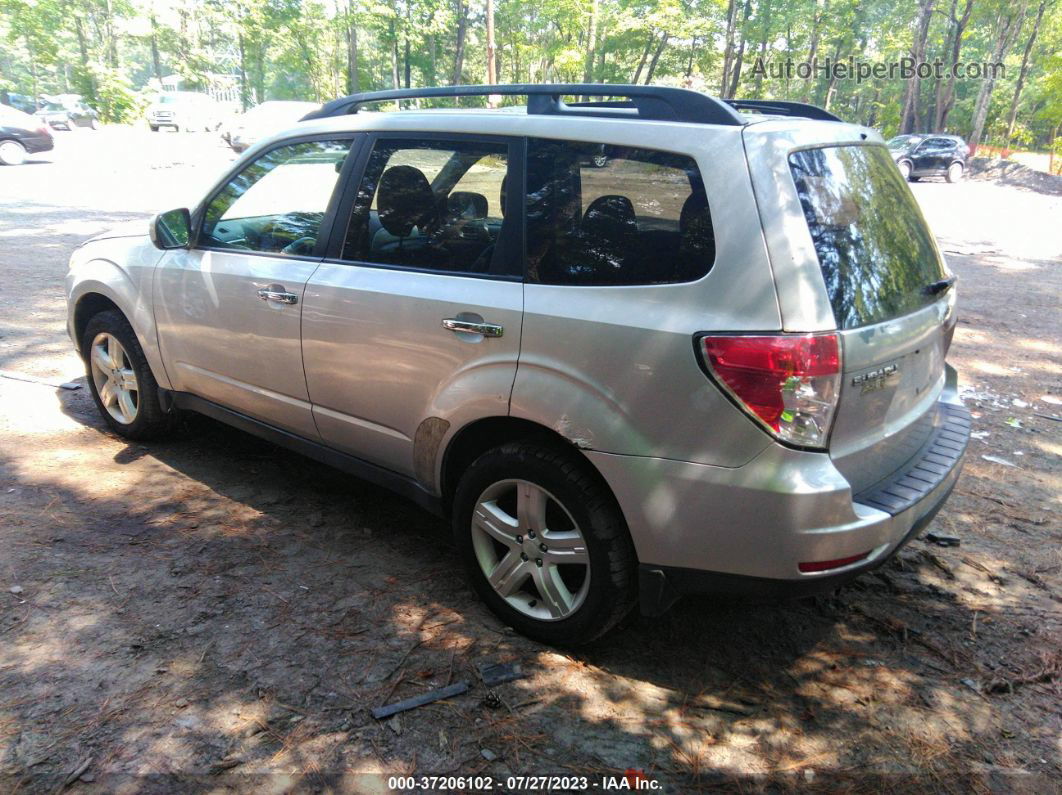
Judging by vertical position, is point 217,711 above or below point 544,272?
below

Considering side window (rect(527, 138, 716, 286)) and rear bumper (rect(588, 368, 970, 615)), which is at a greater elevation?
side window (rect(527, 138, 716, 286))

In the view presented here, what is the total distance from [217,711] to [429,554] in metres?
1.26

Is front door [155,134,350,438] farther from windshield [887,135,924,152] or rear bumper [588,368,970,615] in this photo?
windshield [887,135,924,152]

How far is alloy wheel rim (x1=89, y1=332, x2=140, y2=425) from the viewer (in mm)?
4531

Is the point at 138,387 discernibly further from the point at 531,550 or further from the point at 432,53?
the point at 432,53

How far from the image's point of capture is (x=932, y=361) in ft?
9.66

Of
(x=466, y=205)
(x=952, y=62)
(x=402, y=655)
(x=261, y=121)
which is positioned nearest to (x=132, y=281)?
(x=466, y=205)

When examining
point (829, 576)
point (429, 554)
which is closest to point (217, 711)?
point (429, 554)

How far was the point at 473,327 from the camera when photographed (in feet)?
9.34

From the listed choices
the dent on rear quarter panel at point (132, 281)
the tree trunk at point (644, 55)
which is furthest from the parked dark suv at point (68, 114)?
the dent on rear quarter panel at point (132, 281)

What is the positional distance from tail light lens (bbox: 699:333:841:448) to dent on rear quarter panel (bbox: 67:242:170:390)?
326 cm

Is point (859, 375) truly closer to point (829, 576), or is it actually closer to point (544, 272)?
point (829, 576)

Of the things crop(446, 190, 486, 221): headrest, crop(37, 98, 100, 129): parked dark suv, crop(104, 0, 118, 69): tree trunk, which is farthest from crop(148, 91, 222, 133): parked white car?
crop(446, 190, 486, 221): headrest

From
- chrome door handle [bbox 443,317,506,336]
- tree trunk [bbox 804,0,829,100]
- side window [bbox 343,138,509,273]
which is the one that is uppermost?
tree trunk [bbox 804,0,829,100]
